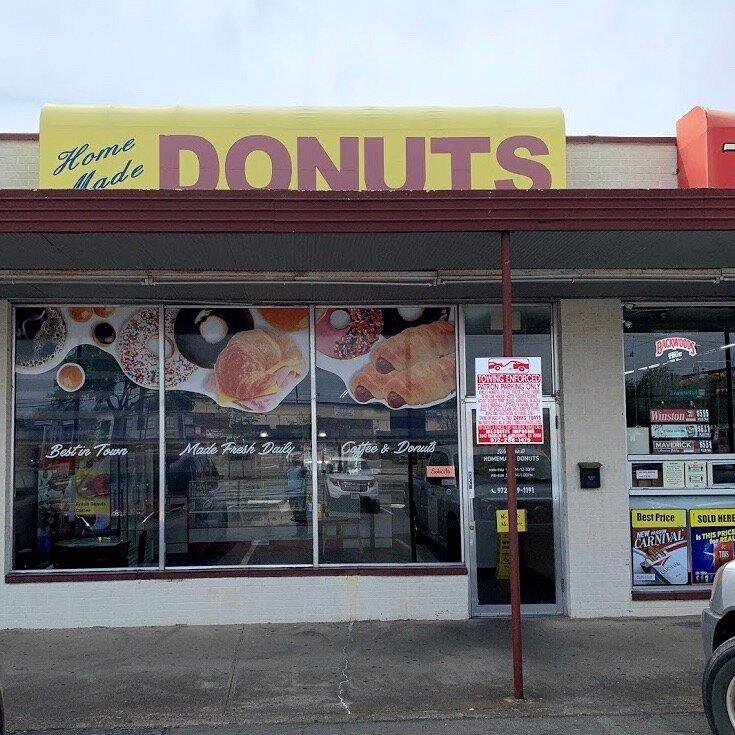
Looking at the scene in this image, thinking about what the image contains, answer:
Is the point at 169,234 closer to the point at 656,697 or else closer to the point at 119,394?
the point at 119,394

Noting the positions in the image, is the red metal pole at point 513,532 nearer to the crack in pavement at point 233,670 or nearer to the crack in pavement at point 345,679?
the crack in pavement at point 345,679

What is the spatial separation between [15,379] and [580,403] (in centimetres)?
594

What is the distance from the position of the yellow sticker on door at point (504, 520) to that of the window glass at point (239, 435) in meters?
2.00

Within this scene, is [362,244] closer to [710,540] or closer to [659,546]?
[659,546]

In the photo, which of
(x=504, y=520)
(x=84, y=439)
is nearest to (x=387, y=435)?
(x=504, y=520)

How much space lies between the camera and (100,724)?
5.62m

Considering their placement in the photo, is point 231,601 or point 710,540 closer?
point 231,601

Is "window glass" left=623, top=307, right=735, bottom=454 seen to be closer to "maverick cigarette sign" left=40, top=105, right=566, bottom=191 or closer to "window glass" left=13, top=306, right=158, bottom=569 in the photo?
"maverick cigarette sign" left=40, top=105, right=566, bottom=191

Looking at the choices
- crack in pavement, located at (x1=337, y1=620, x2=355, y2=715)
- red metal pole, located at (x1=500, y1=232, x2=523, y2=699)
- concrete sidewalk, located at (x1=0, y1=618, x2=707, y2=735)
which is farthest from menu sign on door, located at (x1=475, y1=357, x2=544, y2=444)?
crack in pavement, located at (x1=337, y1=620, x2=355, y2=715)

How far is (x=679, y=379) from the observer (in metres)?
8.69

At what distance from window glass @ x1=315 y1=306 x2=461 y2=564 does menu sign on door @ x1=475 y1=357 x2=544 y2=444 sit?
2.51m

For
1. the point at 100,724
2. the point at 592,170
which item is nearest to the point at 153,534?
the point at 100,724

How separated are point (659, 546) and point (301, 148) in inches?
223

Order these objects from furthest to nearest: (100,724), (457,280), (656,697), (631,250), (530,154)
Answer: (530,154) < (457,280) < (631,250) < (656,697) < (100,724)
